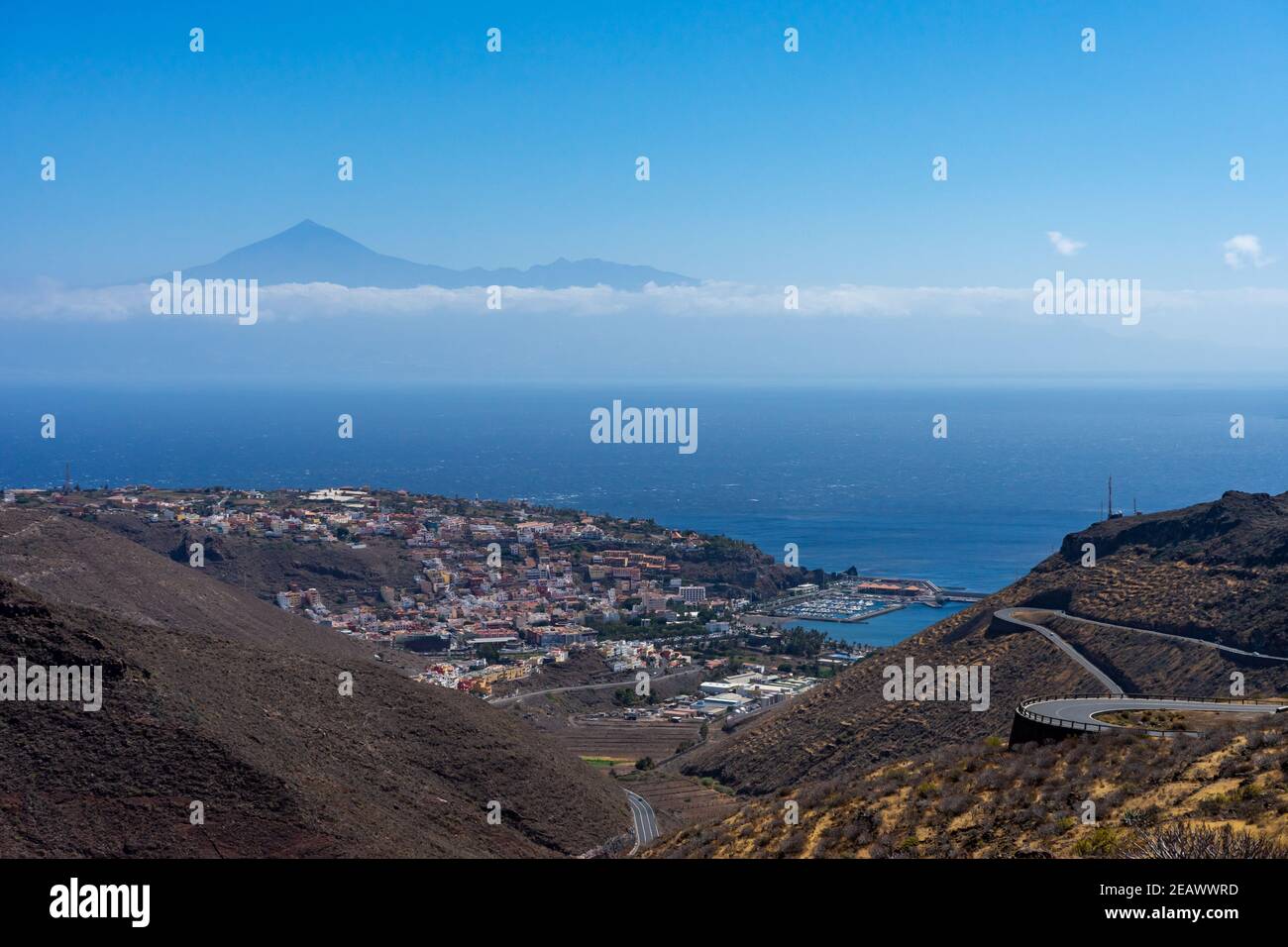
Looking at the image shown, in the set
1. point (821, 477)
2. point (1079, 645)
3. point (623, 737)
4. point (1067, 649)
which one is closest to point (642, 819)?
point (1067, 649)

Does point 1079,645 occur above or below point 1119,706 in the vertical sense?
below

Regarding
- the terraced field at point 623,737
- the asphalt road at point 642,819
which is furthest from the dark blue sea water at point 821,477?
the asphalt road at point 642,819

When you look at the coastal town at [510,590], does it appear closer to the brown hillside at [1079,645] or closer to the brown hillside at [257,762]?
the brown hillside at [1079,645]

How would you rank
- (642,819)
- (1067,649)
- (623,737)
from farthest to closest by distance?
(623,737) → (1067,649) → (642,819)

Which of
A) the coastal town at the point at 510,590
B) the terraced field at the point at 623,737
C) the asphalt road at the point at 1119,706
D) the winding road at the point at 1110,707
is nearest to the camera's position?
the winding road at the point at 1110,707

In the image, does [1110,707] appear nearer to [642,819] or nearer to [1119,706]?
[1119,706]
